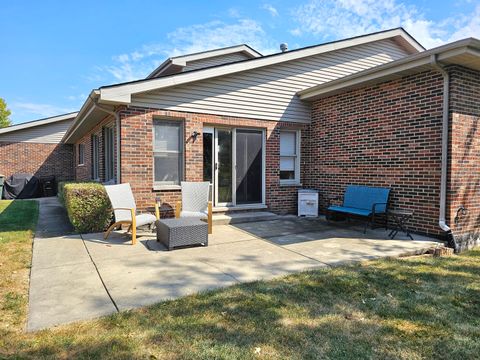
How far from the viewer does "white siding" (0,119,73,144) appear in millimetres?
16906

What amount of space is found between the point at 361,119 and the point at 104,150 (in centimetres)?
731

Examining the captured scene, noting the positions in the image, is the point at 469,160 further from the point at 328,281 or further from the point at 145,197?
the point at 145,197

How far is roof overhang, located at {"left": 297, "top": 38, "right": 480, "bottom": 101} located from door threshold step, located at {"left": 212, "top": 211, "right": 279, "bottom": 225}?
11.7 ft

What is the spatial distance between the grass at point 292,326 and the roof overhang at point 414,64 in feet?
12.4

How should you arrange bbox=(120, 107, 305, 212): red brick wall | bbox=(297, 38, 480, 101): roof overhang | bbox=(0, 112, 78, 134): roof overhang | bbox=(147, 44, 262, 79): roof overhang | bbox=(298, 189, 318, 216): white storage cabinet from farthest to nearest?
1. bbox=(0, 112, 78, 134): roof overhang
2. bbox=(147, 44, 262, 79): roof overhang
3. bbox=(298, 189, 318, 216): white storage cabinet
4. bbox=(120, 107, 305, 212): red brick wall
5. bbox=(297, 38, 480, 101): roof overhang

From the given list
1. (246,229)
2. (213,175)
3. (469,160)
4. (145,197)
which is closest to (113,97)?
(145,197)

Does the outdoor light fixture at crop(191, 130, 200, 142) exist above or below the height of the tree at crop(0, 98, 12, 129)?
below

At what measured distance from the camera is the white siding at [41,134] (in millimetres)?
16906

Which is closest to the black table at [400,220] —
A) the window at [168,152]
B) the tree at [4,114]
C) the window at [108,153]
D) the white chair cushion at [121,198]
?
the window at [168,152]

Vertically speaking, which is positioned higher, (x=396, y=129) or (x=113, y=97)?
(x=113, y=97)

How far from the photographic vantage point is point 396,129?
6.82 m

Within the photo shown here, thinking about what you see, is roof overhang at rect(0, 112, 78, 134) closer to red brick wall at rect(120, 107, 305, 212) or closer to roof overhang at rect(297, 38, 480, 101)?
red brick wall at rect(120, 107, 305, 212)

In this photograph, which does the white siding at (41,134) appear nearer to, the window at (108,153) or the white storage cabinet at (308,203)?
the window at (108,153)

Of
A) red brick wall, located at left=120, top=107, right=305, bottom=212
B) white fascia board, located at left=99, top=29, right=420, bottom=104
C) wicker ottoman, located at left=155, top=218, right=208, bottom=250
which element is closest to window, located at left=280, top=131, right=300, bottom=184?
red brick wall, located at left=120, top=107, right=305, bottom=212
